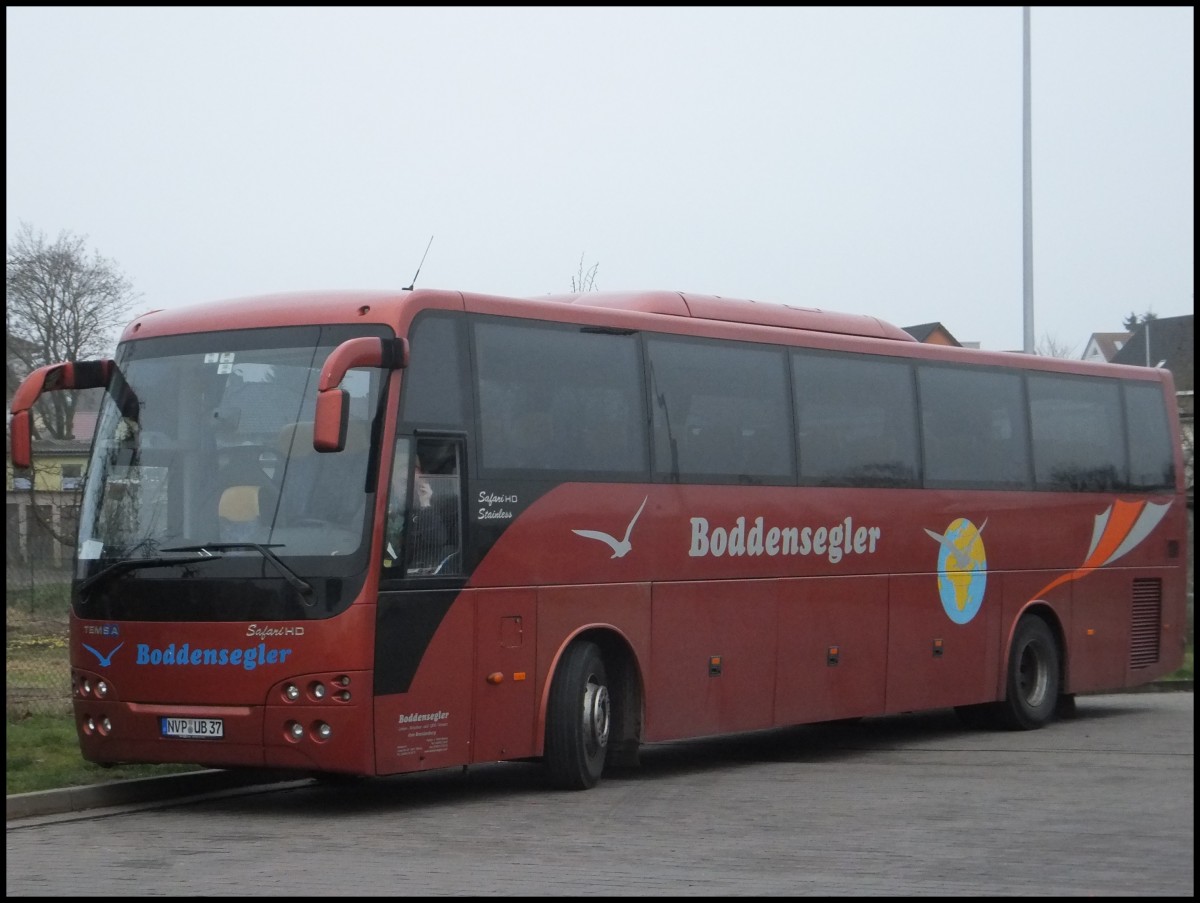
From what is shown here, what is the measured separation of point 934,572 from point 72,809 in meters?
8.57

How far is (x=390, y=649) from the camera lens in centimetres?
1184

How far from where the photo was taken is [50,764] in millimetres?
13578

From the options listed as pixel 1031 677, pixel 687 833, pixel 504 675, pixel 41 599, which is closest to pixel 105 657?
pixel 504 675

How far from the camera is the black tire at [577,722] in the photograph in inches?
518

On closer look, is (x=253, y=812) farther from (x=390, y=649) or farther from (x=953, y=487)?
(x=953, y=487)

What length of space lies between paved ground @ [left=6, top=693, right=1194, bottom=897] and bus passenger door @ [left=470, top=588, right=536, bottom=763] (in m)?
0.41

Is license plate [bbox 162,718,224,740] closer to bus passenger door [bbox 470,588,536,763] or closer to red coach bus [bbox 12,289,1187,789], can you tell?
red coach bus [bbox 12,289,1187,789]

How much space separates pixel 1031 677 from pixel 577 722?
7376 millimetres

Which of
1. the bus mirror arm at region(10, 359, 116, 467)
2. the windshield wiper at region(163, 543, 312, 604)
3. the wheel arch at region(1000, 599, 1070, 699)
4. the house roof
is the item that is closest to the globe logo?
the wheel arch at region(1000, 599, 1070, 699)

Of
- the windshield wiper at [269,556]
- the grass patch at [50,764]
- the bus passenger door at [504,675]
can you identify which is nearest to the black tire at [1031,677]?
the bus passenger door at [504,675]

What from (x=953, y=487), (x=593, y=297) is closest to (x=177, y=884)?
(x=593, y=297)

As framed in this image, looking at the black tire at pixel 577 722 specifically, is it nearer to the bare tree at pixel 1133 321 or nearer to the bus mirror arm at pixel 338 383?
the bus mirror arm at pixel 338 383

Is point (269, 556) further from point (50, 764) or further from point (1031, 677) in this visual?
point (1031, 677)

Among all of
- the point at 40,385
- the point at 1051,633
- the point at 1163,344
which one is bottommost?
the point at 1051,633
